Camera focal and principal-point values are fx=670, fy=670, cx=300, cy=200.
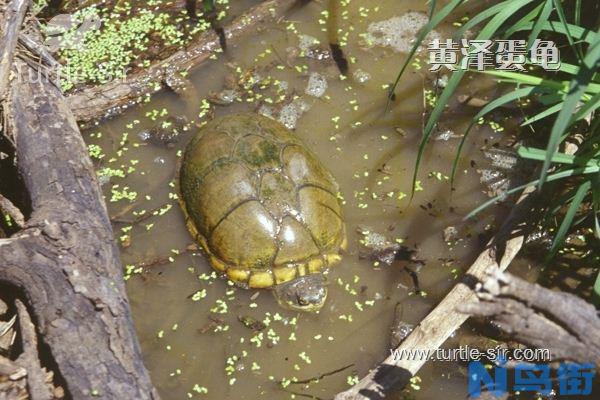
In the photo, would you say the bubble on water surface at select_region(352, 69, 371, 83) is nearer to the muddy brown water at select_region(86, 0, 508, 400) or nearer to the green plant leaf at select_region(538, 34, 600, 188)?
the muddy brown water at select_region(86, 0, 508, 400)

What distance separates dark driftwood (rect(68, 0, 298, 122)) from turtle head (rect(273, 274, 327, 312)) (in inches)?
63.7

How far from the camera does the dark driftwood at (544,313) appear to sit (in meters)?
2.03

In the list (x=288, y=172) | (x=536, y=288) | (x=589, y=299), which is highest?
(x=288, y=172)

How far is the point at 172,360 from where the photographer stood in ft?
10.8

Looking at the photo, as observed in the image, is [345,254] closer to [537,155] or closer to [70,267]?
[537,155]

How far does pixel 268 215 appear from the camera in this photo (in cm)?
329

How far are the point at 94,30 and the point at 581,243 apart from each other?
3.28 metres

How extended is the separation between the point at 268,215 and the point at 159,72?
145 cm

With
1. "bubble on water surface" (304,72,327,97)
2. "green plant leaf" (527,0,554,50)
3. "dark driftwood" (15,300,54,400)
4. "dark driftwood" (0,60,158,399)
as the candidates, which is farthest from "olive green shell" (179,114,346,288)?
"green plant leaf" (527,0,554,50)

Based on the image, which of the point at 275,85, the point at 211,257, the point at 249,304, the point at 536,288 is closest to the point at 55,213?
the point at 211,257

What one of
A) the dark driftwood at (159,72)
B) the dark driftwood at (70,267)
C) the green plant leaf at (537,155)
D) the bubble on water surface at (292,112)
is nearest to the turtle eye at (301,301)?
the dark driftwood at (70,267)

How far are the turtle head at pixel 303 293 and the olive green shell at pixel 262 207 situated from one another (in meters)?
0.04

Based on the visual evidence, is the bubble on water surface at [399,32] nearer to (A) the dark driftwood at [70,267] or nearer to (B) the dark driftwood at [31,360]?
(A) the dark driftwood at [70,267]

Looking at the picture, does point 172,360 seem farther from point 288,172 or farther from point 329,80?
point 329,80
